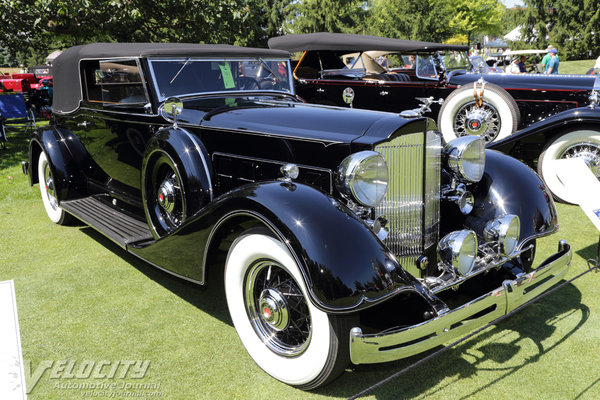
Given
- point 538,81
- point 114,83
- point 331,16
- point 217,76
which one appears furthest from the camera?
point 331,16

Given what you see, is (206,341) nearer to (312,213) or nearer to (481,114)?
(312,213)

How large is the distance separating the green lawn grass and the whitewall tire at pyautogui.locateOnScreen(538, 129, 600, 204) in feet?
5.24

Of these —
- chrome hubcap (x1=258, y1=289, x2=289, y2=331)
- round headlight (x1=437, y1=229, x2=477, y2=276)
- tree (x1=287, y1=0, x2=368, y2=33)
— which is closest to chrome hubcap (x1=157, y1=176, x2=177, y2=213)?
chrome hubcap (x1=258, y1=289, x2=289, y2=331)

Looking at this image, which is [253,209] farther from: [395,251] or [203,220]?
[395,251]

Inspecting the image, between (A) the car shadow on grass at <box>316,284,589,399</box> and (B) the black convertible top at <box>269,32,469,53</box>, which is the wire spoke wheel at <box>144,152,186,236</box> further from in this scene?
(B) the black convertible top at <box>269,32,469,53</box>

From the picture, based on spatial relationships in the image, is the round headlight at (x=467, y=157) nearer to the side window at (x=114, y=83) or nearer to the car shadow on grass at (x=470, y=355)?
the car shadow on grass at (x=470, y=355)

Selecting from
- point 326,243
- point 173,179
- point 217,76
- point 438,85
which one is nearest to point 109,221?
point 173,179

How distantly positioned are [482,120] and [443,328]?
18.1ft

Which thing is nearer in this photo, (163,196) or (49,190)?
(163,196)

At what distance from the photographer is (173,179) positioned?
11.3 feet

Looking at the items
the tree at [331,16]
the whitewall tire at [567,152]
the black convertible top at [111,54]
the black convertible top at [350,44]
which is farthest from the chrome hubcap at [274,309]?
the tree at [331,16]

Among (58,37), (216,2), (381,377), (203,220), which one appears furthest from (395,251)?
(58,37)

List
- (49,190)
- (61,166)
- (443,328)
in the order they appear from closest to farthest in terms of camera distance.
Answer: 1. (443,328)
2. (61,166)
3. (49,190)

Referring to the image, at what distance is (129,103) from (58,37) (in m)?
10.8
